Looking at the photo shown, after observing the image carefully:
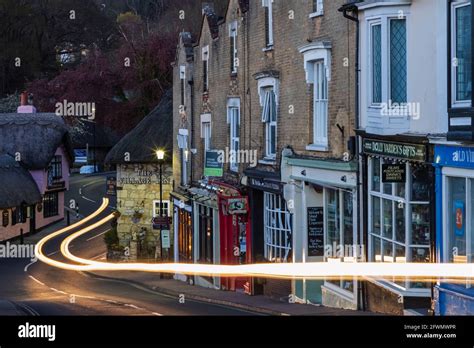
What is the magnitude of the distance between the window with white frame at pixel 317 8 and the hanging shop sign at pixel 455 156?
696 cm

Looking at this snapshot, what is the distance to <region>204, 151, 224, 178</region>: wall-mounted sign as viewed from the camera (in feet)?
106

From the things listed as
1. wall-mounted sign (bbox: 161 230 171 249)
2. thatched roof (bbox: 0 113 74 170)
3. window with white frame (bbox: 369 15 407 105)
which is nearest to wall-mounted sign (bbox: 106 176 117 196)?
wall-mounted sign (bbox: 161 230 171 249)

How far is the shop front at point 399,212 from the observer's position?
57.0 feet

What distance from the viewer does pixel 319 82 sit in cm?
2297

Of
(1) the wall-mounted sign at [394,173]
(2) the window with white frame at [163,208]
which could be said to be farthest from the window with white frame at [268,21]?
(2) the window with white frame at [163,208]

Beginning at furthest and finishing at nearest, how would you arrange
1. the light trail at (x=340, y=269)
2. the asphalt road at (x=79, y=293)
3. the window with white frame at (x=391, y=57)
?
1. the asphalt road at (x=79, y=293)
2. the window with white frame at (x=391, y=57)
3. the light trail at (x=340, y=269)

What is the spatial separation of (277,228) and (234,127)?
5.43 metres

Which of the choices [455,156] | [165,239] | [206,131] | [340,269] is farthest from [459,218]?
[165,239]

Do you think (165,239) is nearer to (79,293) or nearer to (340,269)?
(79,293)

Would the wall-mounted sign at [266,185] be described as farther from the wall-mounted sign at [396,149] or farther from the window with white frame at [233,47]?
the wall-mounted sign at [396,149]
